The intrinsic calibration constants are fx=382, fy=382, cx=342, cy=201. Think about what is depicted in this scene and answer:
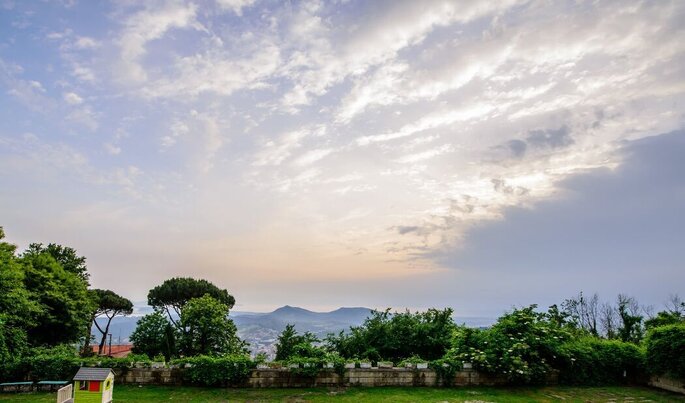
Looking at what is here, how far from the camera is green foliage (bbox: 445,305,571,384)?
459 inches

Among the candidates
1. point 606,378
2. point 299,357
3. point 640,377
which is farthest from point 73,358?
point 640,377

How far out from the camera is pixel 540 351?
1230 cm

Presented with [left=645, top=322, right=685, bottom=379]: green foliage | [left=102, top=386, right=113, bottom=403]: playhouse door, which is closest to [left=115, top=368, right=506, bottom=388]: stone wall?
[left=102, top=386, right=113, bottom=403]: playhouse door

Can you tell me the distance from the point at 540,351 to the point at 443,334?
3.28m

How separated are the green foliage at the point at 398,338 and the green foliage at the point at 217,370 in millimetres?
3828

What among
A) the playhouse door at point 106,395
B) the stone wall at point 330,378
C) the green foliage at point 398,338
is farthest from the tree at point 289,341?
the playhouse door at point 106,395

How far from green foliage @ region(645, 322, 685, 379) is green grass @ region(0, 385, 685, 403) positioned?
663 millimetres

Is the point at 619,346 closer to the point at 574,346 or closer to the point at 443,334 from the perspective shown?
the point at 574,346

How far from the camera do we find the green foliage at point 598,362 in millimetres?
12188

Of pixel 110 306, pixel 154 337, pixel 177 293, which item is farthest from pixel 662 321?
pixel 110 306

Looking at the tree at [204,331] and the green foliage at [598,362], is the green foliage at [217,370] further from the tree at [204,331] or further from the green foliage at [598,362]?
the green foliage at [598,362]

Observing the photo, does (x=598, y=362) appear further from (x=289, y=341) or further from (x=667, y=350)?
(x=289, y=341)

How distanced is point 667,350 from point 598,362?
6.25 ft

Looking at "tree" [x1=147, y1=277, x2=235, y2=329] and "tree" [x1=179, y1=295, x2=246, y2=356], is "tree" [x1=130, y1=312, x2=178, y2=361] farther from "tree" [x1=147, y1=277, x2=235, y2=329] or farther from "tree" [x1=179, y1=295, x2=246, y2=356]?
"tree" [x1=147, y1=277, x2=235, y2=329]
